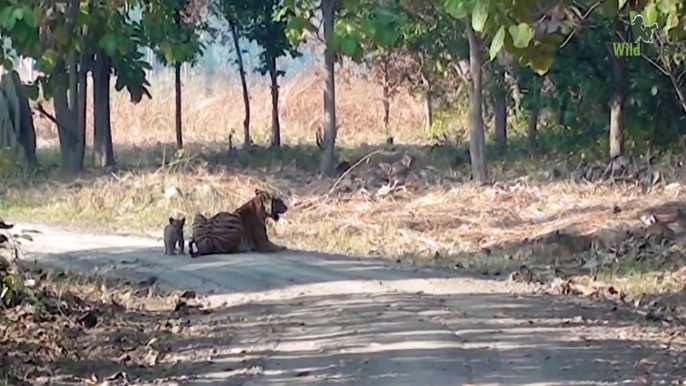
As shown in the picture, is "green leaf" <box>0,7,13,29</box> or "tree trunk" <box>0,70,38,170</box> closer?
"green leaf" <box>0,7,13,29</box>

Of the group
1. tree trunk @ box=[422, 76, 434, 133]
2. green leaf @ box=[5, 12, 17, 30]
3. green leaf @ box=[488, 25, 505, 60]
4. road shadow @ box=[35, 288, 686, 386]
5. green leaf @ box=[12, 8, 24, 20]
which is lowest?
road shadow @ box=[35, 288, 686, 386]

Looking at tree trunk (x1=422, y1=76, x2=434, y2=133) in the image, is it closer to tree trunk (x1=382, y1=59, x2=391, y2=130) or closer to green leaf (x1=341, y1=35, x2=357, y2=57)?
tree trunk (x1=382, y1=59, x2=391, y2=130)

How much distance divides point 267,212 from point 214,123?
772 inches

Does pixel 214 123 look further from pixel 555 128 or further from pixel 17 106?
pixel 555 128

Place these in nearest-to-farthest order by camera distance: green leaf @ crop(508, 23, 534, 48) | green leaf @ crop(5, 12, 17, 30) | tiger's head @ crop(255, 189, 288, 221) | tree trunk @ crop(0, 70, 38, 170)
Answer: green leaf @ crop(508, 23, 534, 48), green leaf @ crop(5, 12, 17, 30), tiger's head @ crop(255, 189, 288, 221), tree trunk @ crop(0, 70, 38, 170)

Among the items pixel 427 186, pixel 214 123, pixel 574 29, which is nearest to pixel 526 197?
pixel 427 186

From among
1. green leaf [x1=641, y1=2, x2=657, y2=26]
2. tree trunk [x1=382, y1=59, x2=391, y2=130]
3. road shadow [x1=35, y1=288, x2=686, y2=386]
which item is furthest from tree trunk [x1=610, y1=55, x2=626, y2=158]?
green leaf [x1=641, y1=2, x2=657, y2=26]

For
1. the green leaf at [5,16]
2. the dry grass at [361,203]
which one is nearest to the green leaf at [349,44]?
the dry grass at [361,203]

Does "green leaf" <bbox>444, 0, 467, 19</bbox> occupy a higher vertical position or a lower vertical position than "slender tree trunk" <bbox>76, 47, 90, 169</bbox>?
lower

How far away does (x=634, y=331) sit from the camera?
37.2ft

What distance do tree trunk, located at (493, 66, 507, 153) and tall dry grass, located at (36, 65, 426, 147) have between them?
3.72 metres

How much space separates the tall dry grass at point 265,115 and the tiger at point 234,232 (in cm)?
1427

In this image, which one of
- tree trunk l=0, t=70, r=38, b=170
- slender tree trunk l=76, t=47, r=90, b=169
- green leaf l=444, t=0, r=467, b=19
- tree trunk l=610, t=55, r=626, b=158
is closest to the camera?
green leaf l=444, t=0, r=467, b=19

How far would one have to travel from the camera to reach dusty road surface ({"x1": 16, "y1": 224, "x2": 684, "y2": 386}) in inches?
364
